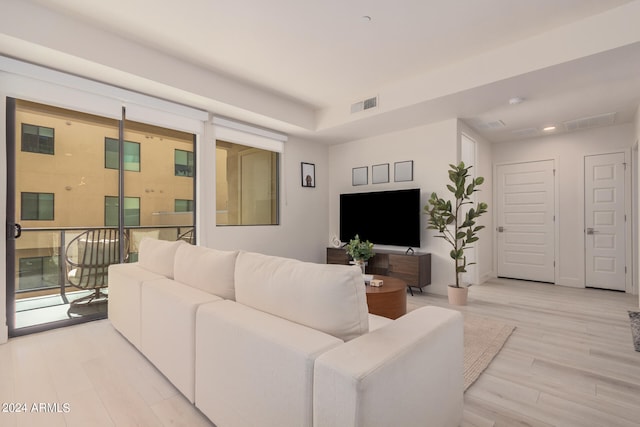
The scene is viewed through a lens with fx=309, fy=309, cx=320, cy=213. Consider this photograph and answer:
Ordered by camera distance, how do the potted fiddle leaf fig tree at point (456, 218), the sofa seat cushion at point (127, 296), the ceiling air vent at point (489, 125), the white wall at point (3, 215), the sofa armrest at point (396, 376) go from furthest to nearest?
1. the ceiling air vent at point (489, 125)
2. the potted fiddle leaf fig tree at point (456, 218)
3. the white wall at point (3, 215)
4. the sofa seat cushion at point (127, 296)
5. the sofa armrest at point (396, 376)

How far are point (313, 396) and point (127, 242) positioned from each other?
3385mm

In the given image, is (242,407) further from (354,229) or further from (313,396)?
(354,229)

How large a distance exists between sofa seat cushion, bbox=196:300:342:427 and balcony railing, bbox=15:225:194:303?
2.52 m

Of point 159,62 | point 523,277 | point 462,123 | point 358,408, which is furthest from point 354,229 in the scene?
point 358,408

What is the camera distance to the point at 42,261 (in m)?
3.06

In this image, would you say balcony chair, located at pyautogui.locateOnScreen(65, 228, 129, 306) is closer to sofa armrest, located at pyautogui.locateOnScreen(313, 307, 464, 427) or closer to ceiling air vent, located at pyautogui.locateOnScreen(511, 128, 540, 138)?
sofa armrest, located at pyautogui.locateOnScreen(313, 307, 464, 427)

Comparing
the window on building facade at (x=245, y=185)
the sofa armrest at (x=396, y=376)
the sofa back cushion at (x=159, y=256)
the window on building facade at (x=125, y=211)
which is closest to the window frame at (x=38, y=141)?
the window on building facade at (x=125, y=211)

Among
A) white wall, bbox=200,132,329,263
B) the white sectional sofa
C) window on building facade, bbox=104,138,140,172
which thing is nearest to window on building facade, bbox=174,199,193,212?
white wall, bbox=200,132,329,263

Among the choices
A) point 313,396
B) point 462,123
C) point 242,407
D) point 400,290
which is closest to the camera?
point 313,396

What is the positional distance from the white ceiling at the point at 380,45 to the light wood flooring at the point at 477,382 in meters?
2.39

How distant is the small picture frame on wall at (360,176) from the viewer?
16.9 ft

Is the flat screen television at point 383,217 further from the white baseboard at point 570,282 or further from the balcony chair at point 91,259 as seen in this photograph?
the balcony chair at point 91,259

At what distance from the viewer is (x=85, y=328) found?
9.47 feet

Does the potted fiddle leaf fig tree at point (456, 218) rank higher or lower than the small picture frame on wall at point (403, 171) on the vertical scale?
lower
